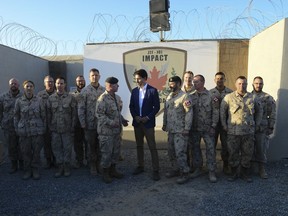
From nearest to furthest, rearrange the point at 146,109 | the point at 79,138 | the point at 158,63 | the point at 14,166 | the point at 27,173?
the point at 146,109
the point at 27,173
the point at 14,166
the point at 79,138
the point at 158,63

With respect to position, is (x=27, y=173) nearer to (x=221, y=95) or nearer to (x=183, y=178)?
(x=183, y=178)

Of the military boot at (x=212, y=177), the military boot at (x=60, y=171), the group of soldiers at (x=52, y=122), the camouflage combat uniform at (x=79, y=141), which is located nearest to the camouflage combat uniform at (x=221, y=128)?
the military boot at (x=212, y=177)

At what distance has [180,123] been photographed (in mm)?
4301

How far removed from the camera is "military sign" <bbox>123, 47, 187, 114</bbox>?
683 cm

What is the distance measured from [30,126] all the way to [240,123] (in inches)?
128

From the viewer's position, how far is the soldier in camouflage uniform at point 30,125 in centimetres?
452

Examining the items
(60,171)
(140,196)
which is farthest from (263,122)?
(60,171)

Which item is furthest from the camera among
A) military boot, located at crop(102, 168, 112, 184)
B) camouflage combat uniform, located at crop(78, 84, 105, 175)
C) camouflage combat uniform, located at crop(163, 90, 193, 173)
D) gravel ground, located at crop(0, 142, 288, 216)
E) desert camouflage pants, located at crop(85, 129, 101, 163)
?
desert camouflage pants, located at crop(85, 129, 101, 163)

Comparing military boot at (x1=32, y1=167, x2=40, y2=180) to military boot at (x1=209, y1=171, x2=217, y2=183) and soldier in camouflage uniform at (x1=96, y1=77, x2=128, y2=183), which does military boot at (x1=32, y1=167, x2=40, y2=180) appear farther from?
military boot at (x1=209, y1=171, x2=217, y2=183)

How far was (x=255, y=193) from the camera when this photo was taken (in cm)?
396

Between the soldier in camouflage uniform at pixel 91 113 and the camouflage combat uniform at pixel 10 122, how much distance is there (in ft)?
4.09

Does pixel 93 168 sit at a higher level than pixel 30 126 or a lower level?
lower

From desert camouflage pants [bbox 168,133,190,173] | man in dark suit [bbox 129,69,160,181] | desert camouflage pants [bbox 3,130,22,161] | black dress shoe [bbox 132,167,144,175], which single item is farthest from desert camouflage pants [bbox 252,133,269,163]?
desert camouflage pants [bbox 3,130,22,161]

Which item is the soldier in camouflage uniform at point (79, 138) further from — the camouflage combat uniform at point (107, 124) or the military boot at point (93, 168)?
the camouflage combat uniform at point (107, 124)
